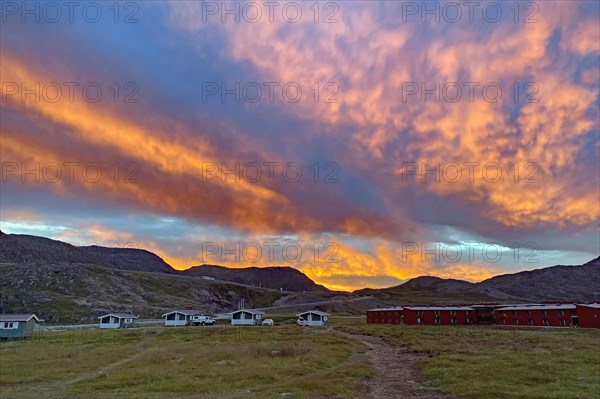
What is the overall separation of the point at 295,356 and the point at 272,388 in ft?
69.5

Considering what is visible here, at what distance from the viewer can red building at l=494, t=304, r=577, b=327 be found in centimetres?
11062

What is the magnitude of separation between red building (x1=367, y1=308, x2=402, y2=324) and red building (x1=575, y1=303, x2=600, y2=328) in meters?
50.2

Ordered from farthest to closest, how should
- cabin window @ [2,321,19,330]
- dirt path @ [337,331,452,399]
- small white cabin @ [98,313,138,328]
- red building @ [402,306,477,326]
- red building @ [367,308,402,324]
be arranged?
red building @ [367,308,402,324] < red building @ [402,306,477,326] < small white cabin @ [98,313,138,328] < cabin window @ [2,321,19,330] < dirt path @ [337,331,452,399]

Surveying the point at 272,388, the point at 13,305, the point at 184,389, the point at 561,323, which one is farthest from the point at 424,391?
the point at 13,305

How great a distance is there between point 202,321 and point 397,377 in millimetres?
103537

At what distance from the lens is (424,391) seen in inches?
1356

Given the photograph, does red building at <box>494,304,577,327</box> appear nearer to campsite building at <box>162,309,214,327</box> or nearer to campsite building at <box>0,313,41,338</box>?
campsite building at <box>162,309,214,327</box>

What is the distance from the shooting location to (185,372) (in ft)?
146

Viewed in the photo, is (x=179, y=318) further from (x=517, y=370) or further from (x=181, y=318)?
(x=517, y=370)

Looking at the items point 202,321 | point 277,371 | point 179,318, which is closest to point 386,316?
point 202,321

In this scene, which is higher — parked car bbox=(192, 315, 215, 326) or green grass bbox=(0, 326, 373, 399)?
green grass bbox=(0, 326, 373, 399)

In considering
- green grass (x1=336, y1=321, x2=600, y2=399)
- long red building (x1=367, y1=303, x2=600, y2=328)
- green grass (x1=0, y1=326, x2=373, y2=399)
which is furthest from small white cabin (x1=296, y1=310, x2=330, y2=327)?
green grass (x1=336, y1=321, x2=600, y2=399)

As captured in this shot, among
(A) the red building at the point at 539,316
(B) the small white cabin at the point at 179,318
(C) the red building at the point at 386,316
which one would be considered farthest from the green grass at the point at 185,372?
(C) the red building at the point at 386,316

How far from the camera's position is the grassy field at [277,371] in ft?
111
